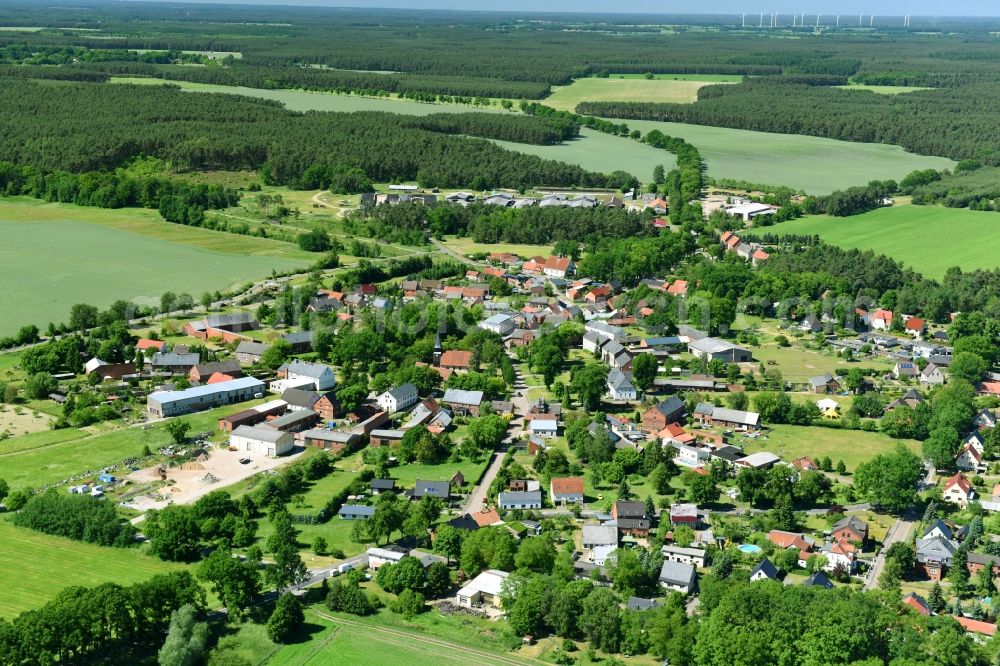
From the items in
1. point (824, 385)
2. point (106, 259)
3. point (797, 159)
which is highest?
point (797, 159)

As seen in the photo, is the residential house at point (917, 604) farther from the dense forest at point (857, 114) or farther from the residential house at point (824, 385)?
the dense forest at point (857, 114)

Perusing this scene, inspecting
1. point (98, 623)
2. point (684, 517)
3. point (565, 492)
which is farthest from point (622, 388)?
point (98, 623)

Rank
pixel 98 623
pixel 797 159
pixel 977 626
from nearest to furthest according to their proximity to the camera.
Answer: pixel 98 623, pixel 977 626, pixel 797 159

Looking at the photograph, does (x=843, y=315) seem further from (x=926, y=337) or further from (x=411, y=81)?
(x=411, y=81)

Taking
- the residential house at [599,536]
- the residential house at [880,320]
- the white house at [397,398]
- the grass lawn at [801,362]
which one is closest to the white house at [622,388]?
the grass lawn at [801,362]

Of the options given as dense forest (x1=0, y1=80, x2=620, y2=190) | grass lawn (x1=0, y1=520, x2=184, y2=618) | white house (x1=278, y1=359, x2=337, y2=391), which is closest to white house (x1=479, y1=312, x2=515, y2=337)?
white house (x1=278, y1=359, x2=337, y2=391)

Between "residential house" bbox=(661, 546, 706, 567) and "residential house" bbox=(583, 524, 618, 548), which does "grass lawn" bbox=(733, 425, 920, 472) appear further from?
"residential house" bbox=(583, 524, 618, 548)

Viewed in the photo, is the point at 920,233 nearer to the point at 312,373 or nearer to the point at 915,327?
the point at 915,327
